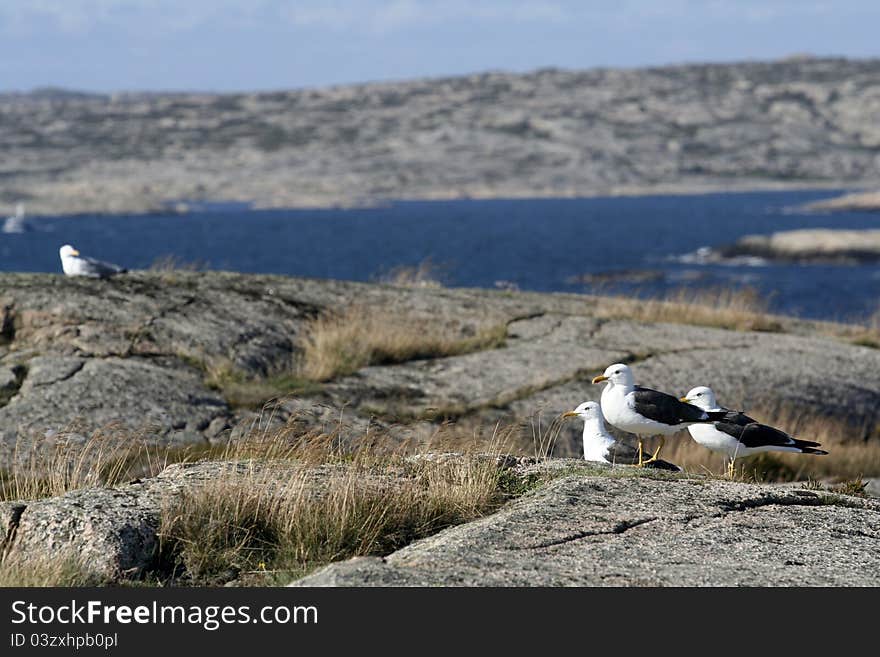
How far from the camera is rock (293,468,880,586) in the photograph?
6.66 meters

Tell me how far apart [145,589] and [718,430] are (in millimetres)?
5212

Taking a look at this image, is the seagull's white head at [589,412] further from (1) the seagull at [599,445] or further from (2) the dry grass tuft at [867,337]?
(2) the dry grass tuft at [867,337]

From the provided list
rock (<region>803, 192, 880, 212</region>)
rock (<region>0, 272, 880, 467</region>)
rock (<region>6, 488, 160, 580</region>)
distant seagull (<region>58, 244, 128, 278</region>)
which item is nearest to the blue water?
rock (<region>803, 192, 880, 212</region>)

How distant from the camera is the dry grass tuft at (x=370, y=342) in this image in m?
15.4

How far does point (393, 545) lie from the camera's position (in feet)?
25.3

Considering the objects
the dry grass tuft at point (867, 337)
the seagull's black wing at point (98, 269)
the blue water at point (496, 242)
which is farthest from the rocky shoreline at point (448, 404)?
the blue water at point (496, 242)

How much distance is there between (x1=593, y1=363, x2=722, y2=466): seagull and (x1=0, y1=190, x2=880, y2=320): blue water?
2812 centimetres

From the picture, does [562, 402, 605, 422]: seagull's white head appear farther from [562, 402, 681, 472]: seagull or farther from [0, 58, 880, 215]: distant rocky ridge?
[0, 58, 880, 215]: distant rocky ridge

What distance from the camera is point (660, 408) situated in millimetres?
9438

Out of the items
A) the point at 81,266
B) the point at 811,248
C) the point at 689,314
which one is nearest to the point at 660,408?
the point at 81,266

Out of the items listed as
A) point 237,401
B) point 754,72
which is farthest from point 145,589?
point 754,72

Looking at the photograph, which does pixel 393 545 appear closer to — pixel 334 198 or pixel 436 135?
pixel 334 198

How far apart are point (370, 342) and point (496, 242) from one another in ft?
256

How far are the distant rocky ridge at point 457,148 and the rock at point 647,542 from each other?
12415 cm
